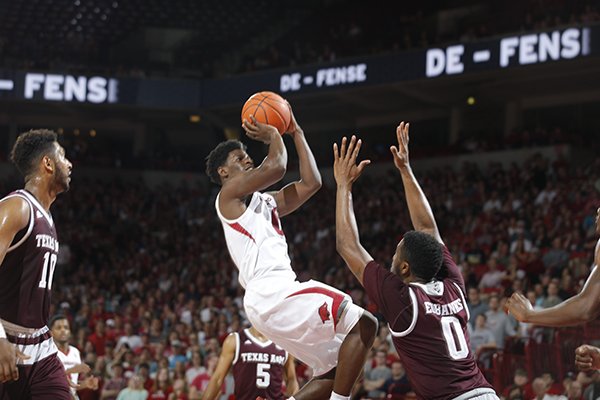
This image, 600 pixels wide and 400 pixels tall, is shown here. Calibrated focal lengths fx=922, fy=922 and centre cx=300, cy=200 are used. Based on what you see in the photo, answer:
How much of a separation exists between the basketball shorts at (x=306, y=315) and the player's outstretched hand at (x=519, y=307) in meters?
0.99

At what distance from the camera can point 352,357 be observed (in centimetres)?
558

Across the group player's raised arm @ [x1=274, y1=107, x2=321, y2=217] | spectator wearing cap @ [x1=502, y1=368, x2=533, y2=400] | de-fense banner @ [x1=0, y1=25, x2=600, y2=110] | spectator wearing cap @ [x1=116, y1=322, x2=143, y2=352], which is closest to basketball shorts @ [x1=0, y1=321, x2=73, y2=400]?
player's raised arm @ [x1=274, y1=107, x2=321, y2=217]

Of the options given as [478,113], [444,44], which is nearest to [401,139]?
[444,44]

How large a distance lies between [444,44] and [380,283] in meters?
15.5

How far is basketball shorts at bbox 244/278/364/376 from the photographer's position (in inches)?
224

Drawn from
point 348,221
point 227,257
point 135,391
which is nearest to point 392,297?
point 348,221

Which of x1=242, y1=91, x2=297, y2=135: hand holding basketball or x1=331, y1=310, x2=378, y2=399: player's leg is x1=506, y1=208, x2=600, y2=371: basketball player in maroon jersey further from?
x1=242, y1=91, x2=297, y2=135: hand holding basketball

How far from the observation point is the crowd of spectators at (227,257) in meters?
13.7

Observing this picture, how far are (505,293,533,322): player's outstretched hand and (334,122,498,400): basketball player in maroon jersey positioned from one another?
303 millimetres

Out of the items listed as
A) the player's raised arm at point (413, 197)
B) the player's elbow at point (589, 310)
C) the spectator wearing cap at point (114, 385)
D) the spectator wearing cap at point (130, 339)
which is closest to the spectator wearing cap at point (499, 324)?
the spectator wearing cap at point (114, 385)

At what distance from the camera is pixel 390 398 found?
37.2 feet

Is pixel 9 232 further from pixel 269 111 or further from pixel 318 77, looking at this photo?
pixel 318 77

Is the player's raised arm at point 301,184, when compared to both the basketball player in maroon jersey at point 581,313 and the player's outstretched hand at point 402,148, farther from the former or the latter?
the basketball player in maroon jersey at point 581,313

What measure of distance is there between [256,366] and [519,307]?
4.19 metres
